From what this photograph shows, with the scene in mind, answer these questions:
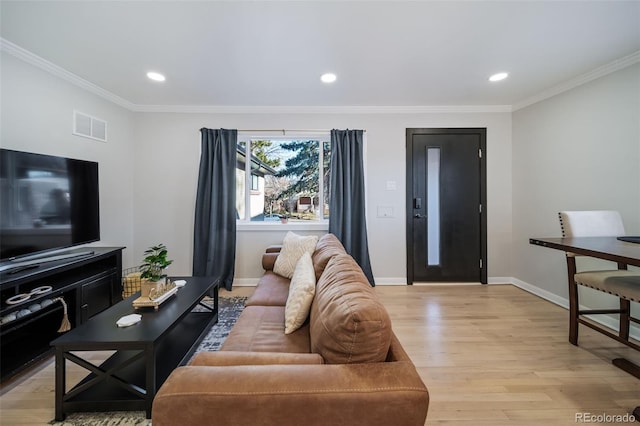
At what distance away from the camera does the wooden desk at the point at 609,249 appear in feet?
4.86

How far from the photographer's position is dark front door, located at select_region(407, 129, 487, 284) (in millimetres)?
3691

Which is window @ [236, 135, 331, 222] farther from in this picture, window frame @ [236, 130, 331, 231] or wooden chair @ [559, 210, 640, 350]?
wooden chair @ [559, 210, 640, 350]

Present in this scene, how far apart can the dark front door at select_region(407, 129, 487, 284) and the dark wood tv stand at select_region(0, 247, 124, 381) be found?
3.59 metres

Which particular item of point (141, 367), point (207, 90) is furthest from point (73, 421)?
point (207, 90)

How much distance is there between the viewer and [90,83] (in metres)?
2.88

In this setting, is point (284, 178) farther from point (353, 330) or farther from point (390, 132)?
point (353, 330)

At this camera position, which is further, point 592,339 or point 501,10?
point 592,339

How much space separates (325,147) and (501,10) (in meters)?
2.41

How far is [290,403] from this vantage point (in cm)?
80

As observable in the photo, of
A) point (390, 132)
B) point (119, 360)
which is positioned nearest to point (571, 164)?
point (390, 132)

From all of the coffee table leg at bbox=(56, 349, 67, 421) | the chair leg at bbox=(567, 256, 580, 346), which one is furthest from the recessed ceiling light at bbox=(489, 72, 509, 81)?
the coffee table leg at bbox=(56, 349, 67, 421)

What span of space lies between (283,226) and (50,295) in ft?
7.74

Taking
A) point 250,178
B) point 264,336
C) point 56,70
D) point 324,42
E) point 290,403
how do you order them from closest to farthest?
point 290,403, point 264,336, point 324,42, point 56,70, point 250,178

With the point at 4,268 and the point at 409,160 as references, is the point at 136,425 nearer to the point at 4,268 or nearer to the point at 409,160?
the point at 4,268
